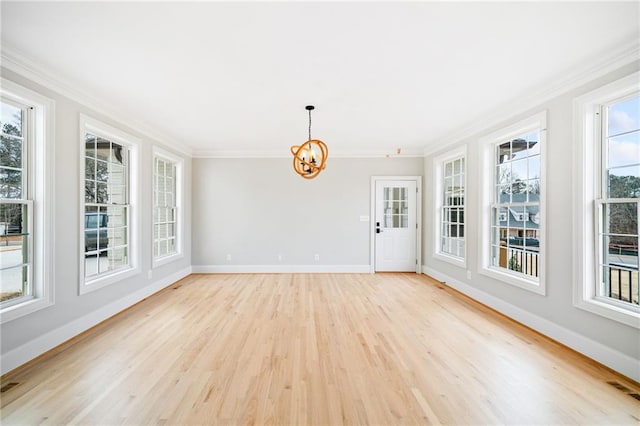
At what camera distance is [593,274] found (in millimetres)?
2590

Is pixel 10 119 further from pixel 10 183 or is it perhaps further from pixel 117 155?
pixel 117 155

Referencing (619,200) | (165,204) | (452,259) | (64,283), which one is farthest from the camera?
(165,204)

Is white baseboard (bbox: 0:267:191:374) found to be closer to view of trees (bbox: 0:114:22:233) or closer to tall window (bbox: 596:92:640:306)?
view of trees (bbox: 0:114:22:233)

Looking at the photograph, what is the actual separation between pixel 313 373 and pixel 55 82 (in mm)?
3657

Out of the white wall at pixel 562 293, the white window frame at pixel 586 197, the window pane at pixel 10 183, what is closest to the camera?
the white wall at pixel 562 293

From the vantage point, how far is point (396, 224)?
19.9ft

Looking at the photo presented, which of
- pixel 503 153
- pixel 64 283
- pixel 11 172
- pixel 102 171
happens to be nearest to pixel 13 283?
pixel 64 283

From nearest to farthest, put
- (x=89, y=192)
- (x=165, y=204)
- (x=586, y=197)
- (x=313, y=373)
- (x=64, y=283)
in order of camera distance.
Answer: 1. (x=313, y=373)
2. (x=586, y=197)
3. (x=64, y=283)
4. (x=89, y=192)
5. (x=165, y=204)

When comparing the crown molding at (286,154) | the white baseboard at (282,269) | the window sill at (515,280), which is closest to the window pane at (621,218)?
the window sill at (515,280)

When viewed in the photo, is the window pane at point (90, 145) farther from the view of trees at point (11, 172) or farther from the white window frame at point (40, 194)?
the view of trees at point (11, 172)

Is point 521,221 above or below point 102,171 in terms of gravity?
below

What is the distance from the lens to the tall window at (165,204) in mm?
4758

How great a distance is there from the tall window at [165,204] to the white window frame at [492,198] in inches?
204

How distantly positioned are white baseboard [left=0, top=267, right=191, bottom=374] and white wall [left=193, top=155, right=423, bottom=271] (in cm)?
189
